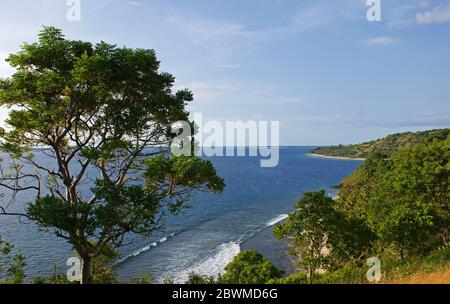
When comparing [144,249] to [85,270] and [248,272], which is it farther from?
[85,270]

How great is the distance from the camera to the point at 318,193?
2220 centimetres

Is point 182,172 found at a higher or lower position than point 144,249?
higher

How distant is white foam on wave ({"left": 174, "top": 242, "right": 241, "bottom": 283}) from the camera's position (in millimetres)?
37556

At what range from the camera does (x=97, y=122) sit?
1412cm

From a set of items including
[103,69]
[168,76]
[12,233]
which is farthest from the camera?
[12,233]

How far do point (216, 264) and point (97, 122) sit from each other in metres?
30.7

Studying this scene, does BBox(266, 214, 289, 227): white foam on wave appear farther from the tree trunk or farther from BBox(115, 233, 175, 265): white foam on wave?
the tree trunk

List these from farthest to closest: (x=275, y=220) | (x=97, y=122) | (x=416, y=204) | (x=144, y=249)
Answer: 1. (x=275, y=220)
2. (x=144, y=249)
3. (x=416, y=204)
4. (x=97, y=122)

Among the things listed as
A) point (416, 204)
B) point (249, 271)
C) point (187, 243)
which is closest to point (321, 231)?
point (249, 271)

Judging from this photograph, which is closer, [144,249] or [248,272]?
[248,272]

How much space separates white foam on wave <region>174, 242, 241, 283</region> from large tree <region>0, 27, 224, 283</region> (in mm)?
23595

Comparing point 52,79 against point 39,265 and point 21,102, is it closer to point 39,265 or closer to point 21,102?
point 21,102

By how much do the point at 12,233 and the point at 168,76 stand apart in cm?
4355
